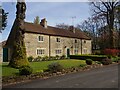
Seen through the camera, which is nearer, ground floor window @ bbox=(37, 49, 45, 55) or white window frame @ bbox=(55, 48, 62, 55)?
ground floor window @ bbox=(37, 49, 45, 55)

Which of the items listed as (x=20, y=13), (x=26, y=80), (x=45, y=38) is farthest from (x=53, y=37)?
(x=26, y=80)

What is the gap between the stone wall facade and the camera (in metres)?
42.6

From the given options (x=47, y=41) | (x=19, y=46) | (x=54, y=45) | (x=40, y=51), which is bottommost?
(x=40, y=51)

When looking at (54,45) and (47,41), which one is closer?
(47,41)

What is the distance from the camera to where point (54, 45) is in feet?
161

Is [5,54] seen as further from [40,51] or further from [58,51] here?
[58,51]

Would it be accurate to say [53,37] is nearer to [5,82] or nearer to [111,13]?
[111,13]

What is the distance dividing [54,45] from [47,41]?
8.63 feet

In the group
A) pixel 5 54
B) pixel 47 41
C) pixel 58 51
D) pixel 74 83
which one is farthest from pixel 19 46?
pixel 58 51

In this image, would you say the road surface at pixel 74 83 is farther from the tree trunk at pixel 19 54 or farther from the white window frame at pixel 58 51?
the white window frame at pixel 58 51

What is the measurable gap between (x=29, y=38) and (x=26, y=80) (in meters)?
23.5

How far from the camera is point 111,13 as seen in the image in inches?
2112

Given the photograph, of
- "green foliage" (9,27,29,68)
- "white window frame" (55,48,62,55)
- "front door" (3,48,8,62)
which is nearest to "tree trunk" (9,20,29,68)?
"green foliage" (9,27,29,68)

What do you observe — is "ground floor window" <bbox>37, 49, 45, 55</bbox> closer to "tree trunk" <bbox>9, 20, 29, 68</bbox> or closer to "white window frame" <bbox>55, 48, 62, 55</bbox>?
"white window frame" <bbox>55, 48, 62, 55</bbox>
